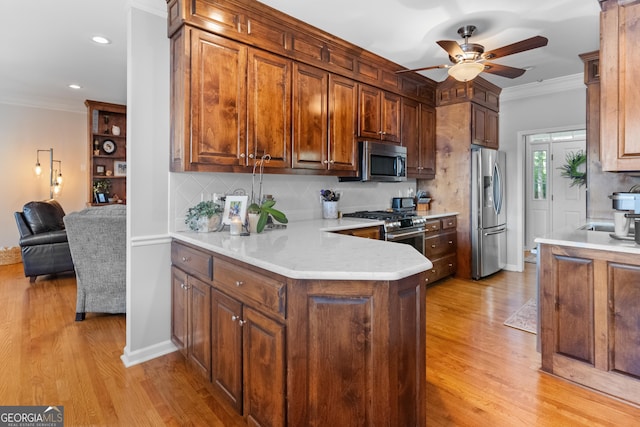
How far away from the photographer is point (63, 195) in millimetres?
6031

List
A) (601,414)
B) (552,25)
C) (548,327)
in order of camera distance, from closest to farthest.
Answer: (601,414)
(548,327)
(552,25)

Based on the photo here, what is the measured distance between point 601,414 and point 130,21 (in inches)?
148

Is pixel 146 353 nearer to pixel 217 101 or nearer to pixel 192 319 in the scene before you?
pixel 192 319

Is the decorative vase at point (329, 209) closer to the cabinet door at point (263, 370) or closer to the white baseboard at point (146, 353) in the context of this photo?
the white baseboard at point (146, 353)

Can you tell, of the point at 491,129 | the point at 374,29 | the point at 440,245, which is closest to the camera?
the point at 374,29

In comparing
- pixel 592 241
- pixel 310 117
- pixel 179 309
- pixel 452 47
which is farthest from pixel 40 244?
pixel 592 241

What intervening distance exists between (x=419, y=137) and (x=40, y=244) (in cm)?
497

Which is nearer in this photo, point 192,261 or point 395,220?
point 192,261

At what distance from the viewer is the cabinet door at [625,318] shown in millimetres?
1906

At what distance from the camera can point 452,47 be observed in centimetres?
265

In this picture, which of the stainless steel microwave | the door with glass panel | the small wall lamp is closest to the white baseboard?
the stainless steel microwave

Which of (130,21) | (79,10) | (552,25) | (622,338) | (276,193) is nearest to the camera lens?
(622,338)

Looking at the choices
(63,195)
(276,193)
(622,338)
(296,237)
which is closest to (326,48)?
(276,193)

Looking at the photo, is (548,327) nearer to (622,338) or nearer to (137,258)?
(622,338)
